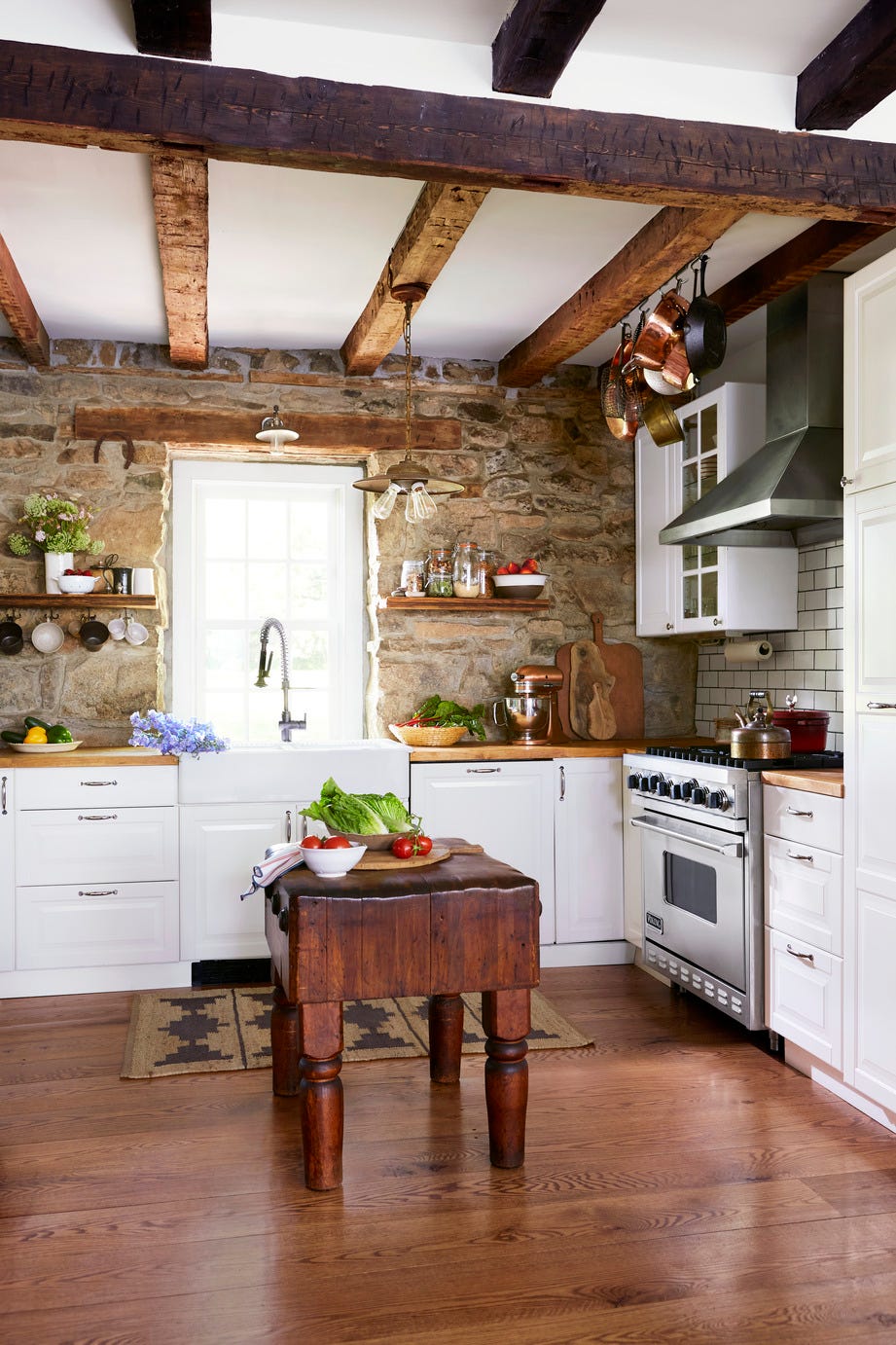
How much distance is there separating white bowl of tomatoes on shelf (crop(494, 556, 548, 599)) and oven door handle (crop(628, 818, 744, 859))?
1214mm

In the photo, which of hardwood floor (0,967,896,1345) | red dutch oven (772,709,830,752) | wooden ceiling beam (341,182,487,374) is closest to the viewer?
hardwood floor (0,967,896,1345)

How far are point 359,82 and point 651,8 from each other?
696 mm

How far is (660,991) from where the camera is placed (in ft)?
15.0

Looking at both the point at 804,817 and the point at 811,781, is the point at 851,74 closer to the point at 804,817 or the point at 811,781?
the point at 811,781

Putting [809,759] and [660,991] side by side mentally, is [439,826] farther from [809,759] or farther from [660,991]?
[809,759]

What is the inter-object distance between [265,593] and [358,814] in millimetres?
2648

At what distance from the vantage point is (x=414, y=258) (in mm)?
3811

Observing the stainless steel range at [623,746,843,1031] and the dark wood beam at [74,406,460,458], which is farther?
the dark wood beam at [74,406,460,458]

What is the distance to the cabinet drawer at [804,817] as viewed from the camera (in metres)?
3.44

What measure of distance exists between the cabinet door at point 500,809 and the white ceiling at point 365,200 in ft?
6.56

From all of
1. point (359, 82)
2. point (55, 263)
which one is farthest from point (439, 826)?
point (359, 82)

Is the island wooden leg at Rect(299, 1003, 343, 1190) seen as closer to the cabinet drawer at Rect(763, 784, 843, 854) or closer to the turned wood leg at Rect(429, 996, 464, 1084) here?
the turned wood leg at Rect(429, 996, 464, 1084)

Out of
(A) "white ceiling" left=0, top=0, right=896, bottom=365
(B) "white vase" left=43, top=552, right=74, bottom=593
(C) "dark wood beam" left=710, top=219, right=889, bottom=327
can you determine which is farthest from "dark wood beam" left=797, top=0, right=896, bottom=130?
(B) "white vase" left=43, top=552, right=74, bottom=593

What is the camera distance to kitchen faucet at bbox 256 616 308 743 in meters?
5.26
